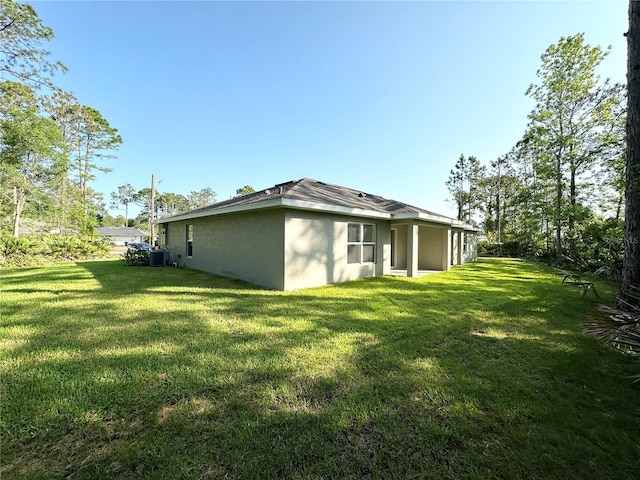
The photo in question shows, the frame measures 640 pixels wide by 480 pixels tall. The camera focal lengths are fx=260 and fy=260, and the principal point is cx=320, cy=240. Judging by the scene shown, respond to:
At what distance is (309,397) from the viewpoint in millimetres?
2574

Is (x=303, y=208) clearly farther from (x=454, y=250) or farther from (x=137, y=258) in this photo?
(x=454, y=250)

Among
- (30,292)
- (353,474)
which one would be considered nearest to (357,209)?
(353,474)

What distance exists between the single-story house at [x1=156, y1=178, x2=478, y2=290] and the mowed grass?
271 cm

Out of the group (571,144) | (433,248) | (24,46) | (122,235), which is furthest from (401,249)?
(122,235)

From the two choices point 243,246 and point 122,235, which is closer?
point 243,246

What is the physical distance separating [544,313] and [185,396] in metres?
7.06

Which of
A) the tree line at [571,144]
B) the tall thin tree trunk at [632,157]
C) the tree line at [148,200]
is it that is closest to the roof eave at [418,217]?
the tall thin tree trunk at [632,157]

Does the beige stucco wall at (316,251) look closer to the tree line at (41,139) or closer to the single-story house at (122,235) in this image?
the tree line at (41,139)

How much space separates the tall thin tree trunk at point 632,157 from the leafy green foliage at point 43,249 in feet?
75.1

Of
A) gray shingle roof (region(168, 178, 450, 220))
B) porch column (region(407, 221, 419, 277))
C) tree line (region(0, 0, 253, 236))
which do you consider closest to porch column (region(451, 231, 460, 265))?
gray shingle roof (region(168, 178, 450, 220))

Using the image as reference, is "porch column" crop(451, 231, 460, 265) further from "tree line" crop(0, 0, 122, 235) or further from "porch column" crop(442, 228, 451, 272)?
"tree line" crop(0, 0, 122, 235)

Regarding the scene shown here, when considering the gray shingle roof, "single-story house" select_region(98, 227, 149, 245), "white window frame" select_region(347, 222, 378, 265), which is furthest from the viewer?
"single-story house" select_region(98, 227, 149, 245)

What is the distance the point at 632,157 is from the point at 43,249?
2418 cm

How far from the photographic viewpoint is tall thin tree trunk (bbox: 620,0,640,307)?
14.9ft
